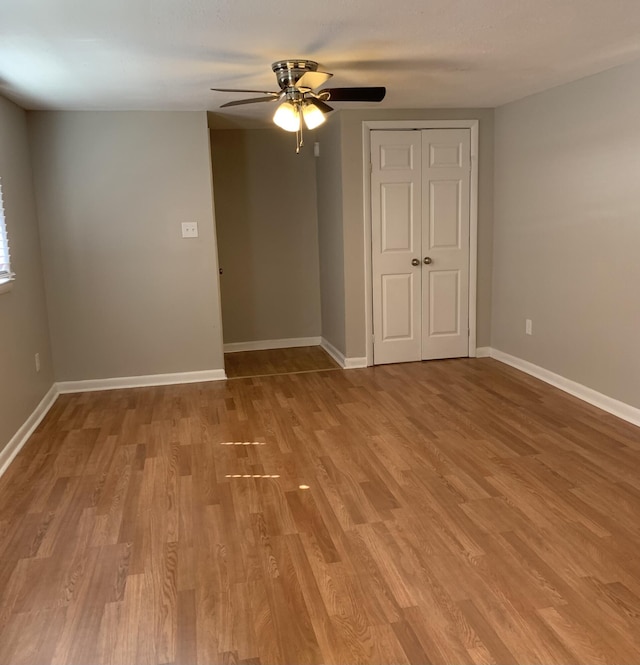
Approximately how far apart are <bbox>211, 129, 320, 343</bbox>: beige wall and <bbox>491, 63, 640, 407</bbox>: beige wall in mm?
2008

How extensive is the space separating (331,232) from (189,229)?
1.39m

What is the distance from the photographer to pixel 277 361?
5.89 metres

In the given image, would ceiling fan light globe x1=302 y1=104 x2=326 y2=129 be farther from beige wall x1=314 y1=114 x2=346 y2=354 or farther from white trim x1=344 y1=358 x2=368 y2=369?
white trim x1=344 y1=358 x2=368 y2=369

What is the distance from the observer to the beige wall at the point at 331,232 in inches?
208

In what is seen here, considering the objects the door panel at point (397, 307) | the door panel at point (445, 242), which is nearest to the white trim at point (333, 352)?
the door panel at point (397, 307)

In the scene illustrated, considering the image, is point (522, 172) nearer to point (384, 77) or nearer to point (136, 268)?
point (384, 77)

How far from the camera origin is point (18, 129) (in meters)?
4.35

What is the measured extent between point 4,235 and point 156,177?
1.39 metres

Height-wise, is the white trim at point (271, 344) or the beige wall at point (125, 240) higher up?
the beige wall at point (125, 240)

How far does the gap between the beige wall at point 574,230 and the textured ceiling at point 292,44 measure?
334mm

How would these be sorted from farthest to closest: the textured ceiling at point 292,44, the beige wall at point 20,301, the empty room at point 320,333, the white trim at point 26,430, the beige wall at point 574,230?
the beige wall at point 574,230 → the beige wall at point 20,301 → the white trim at point 26,430 → the textured ceiling at point 292,44 → the empty room at point 320,333

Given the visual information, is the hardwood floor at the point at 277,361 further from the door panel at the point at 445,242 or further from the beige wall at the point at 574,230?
the beige wall at the point at 574,230

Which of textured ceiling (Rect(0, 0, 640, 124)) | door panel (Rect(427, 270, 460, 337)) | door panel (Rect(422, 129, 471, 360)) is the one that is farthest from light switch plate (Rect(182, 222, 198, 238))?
door panel (Rect(427, 270, 460, 337))

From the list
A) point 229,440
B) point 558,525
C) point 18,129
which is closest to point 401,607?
point 558,525
